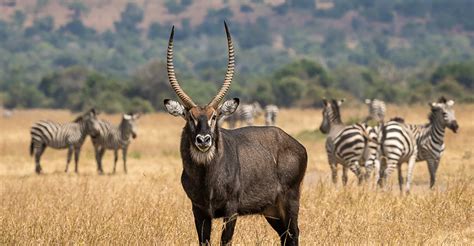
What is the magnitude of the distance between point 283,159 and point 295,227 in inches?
27.1

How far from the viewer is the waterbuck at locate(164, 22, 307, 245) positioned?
845 centimetres

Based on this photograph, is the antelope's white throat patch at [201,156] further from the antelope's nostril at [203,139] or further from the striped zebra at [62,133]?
the striped zebra at [62,133]

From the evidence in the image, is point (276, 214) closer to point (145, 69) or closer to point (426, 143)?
point (426, 143)

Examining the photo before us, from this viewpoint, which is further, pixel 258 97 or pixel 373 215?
pixel 258 97

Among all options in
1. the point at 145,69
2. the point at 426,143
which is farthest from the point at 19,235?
the point at 145,69

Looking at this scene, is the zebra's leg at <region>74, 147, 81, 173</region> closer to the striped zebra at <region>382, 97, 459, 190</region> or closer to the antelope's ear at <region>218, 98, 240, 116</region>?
the striped zebra at <region>382, 97, 459, 190</region>

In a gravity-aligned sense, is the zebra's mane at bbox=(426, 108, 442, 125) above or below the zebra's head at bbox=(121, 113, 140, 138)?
above

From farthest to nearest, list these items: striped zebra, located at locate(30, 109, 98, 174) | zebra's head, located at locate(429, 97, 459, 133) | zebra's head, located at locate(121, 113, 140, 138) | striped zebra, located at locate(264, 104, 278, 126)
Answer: striped zebra, located at locate(264, 104, 278, 126), zebra's head, located at locate(121, 113, 140, 138), striped zebra, located at locate(30, 109, 98, 174), zebra's head, located at locate(429, 97, 459, 133)

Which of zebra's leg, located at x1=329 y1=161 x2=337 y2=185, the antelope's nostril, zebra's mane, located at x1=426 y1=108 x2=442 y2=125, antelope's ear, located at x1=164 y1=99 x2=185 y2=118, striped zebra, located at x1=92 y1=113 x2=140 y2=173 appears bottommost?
zebra's leg, located at x1=329 y1=161 x2=337 y2=185

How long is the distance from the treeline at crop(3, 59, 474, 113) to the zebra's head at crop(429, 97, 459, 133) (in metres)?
32.8

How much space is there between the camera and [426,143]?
17906mm

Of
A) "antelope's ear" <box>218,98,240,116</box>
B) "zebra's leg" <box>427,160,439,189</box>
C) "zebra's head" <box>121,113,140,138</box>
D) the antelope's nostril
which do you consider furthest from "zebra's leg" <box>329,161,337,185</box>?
"zebra's head" <box>121,113,140,138</box>

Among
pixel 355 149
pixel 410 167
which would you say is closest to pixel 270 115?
pixel 410 167

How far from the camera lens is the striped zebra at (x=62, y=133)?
23.8 m
